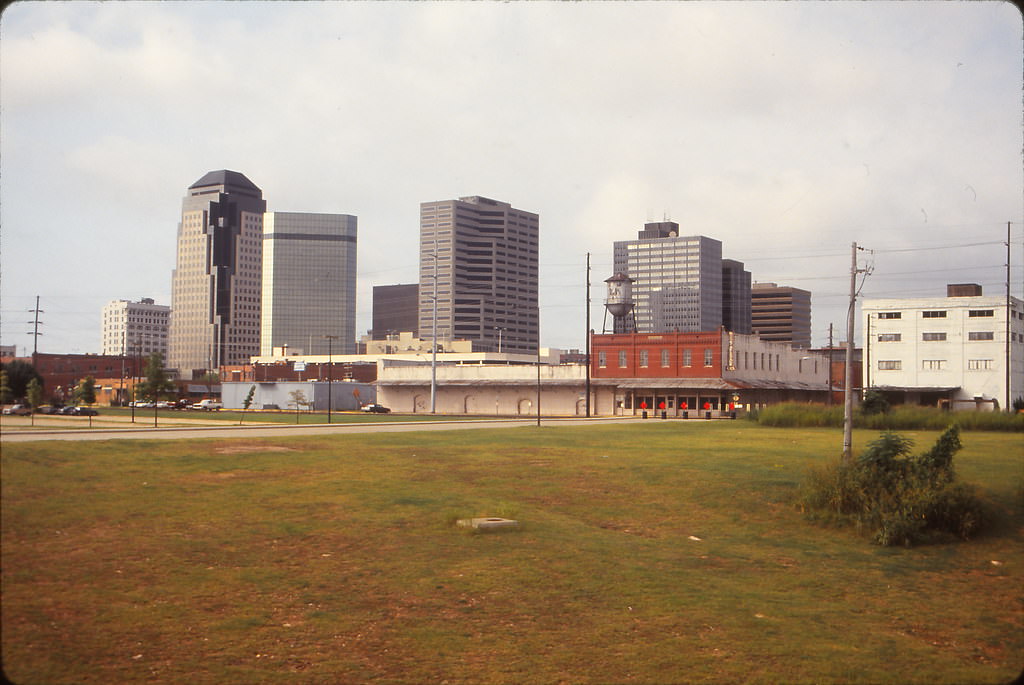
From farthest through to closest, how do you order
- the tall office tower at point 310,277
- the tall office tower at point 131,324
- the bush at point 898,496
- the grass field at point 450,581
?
the bush at point 898,496 → the tall office tower at point 310,277 → the tall office tower at point 131,324 → the grass field at point 450,581

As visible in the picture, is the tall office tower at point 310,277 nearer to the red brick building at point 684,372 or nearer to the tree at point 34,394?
the tree at point 34,394

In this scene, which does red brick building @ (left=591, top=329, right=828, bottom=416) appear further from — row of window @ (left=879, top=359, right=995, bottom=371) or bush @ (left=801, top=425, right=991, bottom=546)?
bush @ (left=801, top=425, right=991, bottom=546)

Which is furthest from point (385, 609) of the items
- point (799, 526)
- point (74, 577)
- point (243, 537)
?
point (799, 526)

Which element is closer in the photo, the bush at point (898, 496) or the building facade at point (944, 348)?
the bush at point (898, 496)

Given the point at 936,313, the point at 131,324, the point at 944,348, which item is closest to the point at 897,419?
the point at 131,324

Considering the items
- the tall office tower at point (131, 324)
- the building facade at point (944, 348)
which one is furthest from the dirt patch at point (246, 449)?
the building facade at point (944, 348)

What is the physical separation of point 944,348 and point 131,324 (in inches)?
3930

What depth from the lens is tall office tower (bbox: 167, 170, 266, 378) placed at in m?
7.68

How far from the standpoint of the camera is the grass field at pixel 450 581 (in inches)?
232

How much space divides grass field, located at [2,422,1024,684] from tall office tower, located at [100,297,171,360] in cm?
101

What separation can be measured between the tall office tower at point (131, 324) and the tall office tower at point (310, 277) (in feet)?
5.61

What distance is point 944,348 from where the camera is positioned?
91625 millimetres

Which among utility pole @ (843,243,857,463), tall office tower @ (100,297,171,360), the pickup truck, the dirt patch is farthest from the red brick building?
tall office tower @ (100,297,171,360)

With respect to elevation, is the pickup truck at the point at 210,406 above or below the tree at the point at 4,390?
below
